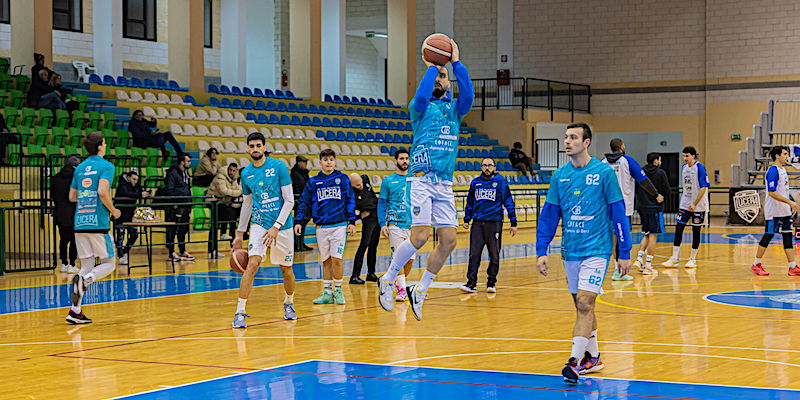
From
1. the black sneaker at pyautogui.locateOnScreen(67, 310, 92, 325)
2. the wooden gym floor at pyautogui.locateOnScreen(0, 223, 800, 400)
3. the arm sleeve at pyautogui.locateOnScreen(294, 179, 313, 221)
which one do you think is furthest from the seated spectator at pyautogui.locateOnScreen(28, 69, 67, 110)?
the black sneaker at pyautogui.locateOnScreen(67, 310, 92, 325)

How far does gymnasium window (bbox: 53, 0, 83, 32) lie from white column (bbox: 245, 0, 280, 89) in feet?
19.2

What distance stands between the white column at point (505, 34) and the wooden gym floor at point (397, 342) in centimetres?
2321

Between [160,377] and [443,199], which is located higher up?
[443,199]

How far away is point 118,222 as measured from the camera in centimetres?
1528

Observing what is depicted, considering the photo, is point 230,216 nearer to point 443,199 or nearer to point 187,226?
point 187,226

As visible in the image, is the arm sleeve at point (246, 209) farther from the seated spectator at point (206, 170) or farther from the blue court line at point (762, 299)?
the seated spectator at point (206, 170)

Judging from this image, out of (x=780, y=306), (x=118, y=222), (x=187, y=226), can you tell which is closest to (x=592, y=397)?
(x=780, y=306)

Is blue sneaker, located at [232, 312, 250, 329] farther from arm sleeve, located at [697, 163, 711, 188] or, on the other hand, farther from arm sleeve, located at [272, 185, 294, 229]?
arm sleeve, located at [697, 163, 711, 188]

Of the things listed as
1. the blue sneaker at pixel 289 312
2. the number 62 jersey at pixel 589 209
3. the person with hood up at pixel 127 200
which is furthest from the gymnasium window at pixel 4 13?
the number 62 jersey at pixel 589 209

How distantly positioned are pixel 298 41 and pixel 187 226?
549 inches

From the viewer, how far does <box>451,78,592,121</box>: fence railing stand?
34.7 metres

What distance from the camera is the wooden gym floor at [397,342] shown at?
20.9 ft

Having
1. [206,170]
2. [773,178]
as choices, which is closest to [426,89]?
[773,178]

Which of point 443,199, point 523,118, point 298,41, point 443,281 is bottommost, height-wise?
point 443,281
